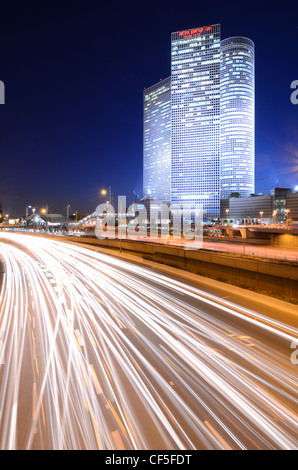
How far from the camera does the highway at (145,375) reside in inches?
198

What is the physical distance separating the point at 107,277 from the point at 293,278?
14.0m

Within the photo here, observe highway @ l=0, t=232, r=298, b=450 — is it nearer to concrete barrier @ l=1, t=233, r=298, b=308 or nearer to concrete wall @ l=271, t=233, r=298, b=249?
concrete barrier @ l=1, t=233, r=298, b=308

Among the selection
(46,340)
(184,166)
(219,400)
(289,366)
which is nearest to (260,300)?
(289,366)

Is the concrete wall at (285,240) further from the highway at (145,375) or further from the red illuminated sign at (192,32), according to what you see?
the red illuminated sign at (192,32)

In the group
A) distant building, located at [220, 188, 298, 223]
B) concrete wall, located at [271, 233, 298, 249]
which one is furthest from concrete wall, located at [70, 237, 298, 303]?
distant building, located at [220, 188, 298, 223]

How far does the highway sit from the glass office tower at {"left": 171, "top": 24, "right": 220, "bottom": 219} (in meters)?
165

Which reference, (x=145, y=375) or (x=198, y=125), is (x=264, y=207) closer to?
(x=198, y=125)

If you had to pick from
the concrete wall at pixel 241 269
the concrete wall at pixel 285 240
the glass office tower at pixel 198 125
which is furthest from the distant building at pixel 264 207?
the concrete wall at pixel 241 269

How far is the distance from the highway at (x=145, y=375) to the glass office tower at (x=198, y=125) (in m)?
165

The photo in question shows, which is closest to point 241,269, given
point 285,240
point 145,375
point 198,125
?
point 145,375

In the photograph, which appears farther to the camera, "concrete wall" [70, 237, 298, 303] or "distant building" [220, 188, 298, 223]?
"distant building" [220, 188, 298, 223]

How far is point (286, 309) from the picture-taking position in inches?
508

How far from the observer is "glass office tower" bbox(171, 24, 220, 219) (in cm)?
17588

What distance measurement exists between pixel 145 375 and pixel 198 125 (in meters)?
190
